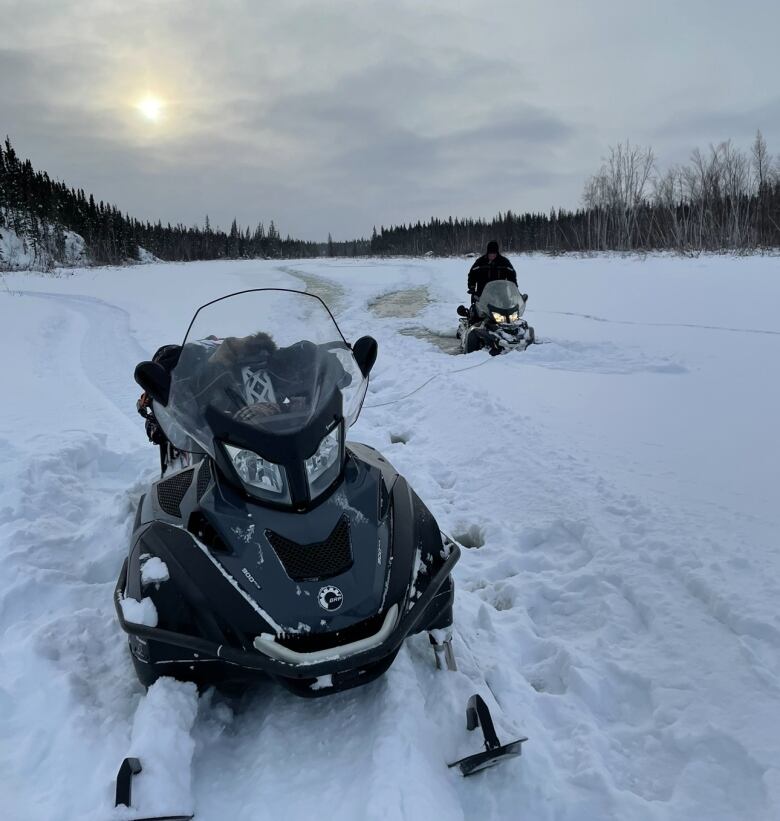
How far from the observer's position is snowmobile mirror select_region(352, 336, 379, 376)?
8.70 ft

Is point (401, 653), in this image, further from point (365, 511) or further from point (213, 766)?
point (213, 766)

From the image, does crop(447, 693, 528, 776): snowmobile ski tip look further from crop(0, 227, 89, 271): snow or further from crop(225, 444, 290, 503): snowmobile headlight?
crop(0, 227, 89, 271): snow

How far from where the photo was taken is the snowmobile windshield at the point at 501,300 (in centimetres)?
905

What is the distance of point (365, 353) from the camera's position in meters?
2.66

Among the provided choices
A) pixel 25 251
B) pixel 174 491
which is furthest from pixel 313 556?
pixel 25 251

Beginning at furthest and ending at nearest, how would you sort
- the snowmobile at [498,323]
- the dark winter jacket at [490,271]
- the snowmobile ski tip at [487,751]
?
the dark winter jacket at [490,271] < the snowmobile at [498,323] < the snowmobile ski tip at [487,751]

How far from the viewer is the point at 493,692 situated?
2.21m

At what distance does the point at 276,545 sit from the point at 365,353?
103cm

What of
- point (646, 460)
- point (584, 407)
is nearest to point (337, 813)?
point (646, 460)

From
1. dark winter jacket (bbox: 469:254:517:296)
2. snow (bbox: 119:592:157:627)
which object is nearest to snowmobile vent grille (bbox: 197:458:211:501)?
snow (bbox: 119:592:157:627)

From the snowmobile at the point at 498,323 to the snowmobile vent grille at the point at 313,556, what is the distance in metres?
7.04

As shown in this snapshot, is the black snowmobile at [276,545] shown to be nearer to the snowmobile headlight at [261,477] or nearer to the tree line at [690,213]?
the snowmobile headlight at [261,477]

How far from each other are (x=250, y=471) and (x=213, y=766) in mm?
927

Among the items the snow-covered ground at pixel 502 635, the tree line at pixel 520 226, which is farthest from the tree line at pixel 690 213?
the snow-covered ground at pixel 502 635
